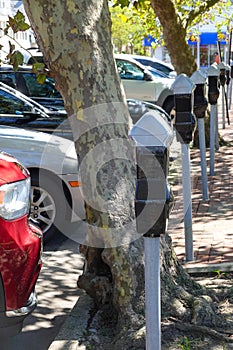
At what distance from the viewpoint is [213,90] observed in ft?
33.4

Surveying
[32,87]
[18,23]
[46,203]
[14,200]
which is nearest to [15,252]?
[14,200]

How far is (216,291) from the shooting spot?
17.0 ft

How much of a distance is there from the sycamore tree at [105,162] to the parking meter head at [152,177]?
132 cm

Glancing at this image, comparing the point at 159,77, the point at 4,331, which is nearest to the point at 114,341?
the point at 4,331

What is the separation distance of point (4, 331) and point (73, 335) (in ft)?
1.83

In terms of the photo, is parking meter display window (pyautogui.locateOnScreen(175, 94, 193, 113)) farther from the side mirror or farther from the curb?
the side mirror

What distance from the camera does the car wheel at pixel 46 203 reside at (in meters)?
7.09

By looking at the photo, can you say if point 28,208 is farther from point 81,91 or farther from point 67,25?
point 67,25

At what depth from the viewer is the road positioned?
4.88 metres

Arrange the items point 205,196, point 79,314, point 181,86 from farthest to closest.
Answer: point 205,196 → point 181,86 → point 79,314

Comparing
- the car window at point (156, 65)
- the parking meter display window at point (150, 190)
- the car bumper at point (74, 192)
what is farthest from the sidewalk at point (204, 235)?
the car window at point (156, 65)

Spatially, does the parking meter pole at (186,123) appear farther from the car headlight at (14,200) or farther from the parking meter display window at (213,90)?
the parking meter display window at (213,90)

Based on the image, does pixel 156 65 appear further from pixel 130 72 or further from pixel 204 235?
pixel 204 235

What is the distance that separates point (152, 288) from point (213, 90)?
23.0 feet
